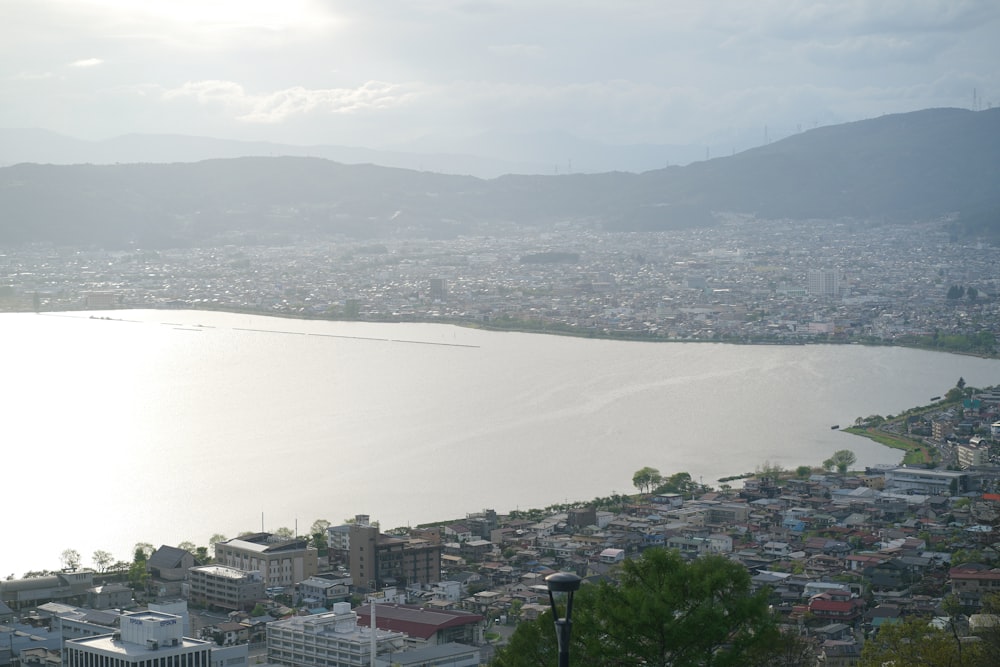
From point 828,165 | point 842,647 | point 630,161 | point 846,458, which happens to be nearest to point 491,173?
point 630,161

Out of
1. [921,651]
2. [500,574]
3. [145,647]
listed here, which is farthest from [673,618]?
[500,574]

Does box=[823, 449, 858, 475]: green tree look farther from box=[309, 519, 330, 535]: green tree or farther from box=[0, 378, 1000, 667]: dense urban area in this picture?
box=[309, 519, 330, 535]: green tree

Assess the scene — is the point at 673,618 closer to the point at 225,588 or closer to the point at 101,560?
the point at 225,588

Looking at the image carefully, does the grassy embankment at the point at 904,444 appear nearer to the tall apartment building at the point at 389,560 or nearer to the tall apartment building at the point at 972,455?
the tall apartment building at the point at 972,455

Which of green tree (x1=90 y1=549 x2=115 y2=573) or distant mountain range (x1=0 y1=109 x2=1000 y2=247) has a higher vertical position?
distant mountain range (x1=0 y1=109 x2=1000 y2=247)

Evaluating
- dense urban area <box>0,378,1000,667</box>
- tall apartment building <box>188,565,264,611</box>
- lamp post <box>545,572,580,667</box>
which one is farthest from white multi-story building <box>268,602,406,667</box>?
lamp post <box>545,572,580,667</box>

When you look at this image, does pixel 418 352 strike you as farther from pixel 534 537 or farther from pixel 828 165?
pixel 828 165

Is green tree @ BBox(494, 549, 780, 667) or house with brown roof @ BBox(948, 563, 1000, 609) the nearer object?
green tree @ BBox(494, 549, 780, 667)

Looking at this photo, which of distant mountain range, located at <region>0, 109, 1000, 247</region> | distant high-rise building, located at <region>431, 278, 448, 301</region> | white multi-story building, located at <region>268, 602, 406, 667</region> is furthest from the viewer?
distant mountain range, located at <region>0, 109, 1000, 247</region>
